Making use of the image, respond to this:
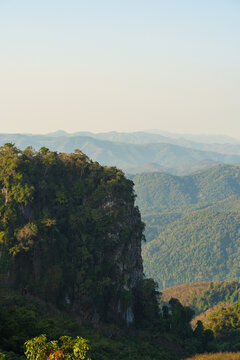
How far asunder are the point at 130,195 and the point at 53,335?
30179 millimetres

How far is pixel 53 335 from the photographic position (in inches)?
1284

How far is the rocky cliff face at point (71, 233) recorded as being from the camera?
51.5m

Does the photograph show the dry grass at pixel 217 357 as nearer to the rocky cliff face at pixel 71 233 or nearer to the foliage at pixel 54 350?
the rocky cliff face at pixel 71 233

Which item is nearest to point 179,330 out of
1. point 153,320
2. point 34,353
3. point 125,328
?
point 153,320

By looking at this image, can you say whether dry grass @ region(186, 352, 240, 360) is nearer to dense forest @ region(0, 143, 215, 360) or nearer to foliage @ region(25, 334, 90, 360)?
dense forest @ region(0, 143, 215, 360)

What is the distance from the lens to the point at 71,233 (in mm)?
56406

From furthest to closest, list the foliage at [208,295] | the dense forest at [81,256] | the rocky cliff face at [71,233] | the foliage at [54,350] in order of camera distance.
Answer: the foliage at [208,295], the rocky cliff face at [71,233], the dense forest at [81,256], the foliage at [54,350]

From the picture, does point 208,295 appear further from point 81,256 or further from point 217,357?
point 81,256

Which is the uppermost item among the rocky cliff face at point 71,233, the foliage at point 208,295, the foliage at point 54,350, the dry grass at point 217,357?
the rocky cliff face at point 71,233

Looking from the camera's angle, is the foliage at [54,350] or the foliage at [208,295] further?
the foliage at [208,295]

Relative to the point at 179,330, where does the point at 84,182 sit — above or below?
above

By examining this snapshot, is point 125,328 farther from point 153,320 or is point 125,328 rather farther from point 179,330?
point 179,330

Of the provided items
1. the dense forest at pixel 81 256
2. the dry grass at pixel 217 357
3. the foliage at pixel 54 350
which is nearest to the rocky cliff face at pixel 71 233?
the dense forest at pixel 81 256

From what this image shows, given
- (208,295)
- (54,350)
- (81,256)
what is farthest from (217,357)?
(208,295)
